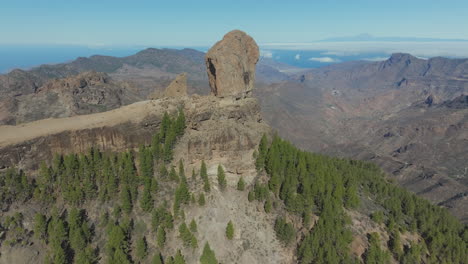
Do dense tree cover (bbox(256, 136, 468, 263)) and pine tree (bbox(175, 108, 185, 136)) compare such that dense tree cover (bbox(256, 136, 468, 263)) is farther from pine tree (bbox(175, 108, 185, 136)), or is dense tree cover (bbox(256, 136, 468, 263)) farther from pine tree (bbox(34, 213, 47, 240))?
pine tree (bbox(34, 213, 47, 240))

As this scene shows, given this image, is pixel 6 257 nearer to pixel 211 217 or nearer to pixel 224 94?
pixel 211 217

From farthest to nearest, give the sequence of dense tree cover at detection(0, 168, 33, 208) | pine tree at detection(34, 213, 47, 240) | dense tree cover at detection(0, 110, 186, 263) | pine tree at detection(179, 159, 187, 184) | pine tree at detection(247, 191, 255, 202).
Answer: pine tree at detection(247, 191, 255, 202), pine tree at detection(179, 159, 187, 184), dense tree cover at detection(0, 168, 33, 208), dense tree cover at detection(0, 110, 186, 263), pine tree at detection(34, 213, 47, 240)

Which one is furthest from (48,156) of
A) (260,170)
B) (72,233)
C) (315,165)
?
(315,165)

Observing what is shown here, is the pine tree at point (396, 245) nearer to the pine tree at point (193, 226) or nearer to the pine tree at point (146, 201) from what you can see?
the pine tree at point (193, 226)

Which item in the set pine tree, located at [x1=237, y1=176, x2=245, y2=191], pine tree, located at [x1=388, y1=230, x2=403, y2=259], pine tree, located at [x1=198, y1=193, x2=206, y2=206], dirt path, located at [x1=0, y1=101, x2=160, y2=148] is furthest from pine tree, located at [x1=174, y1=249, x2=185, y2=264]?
pine tree, located at [x1=388, y1=230, x2=403, y2=259]

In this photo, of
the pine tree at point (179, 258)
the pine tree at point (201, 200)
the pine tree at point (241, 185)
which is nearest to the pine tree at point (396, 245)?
the pine tree at point (241, 185)

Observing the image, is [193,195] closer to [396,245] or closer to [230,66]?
[230,66]
